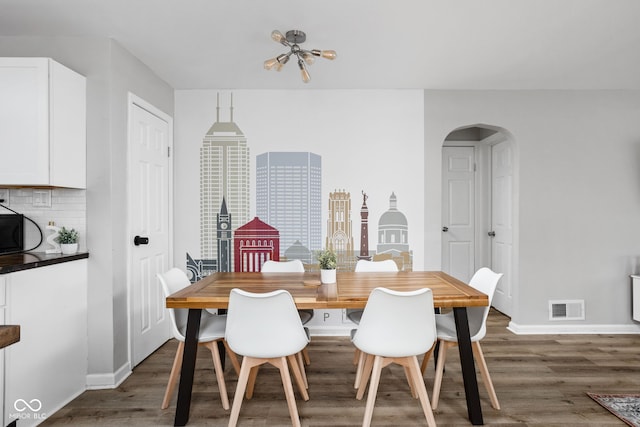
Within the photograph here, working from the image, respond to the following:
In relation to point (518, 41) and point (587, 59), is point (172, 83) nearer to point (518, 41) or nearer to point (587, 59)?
point (518, 41)

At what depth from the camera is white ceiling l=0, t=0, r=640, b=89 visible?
6.96ft

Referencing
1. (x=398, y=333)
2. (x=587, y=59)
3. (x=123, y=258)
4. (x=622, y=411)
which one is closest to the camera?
(x=398, y=333)

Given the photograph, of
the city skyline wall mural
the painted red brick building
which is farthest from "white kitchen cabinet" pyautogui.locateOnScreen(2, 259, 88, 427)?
the painted red brick building

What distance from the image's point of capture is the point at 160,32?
2.42m

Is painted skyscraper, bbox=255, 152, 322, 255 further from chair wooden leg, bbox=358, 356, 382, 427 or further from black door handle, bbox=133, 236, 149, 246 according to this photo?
chair wooden leg, bbox=358, 356, 382, 427

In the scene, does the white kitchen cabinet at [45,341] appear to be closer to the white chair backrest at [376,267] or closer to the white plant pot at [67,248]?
the white plant pot at [67,248]

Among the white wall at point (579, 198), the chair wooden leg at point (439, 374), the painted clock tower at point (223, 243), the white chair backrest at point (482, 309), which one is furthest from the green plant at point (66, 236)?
the white wall at point (579, 198)

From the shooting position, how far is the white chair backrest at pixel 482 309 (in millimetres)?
2123

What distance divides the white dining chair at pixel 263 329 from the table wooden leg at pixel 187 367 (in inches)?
10.1

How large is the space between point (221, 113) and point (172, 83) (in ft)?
1.70

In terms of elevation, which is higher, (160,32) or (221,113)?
(160,32)

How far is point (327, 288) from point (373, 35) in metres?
1.78

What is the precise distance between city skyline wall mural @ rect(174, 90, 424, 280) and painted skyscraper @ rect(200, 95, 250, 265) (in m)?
0.01

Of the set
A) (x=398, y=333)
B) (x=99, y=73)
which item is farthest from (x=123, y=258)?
(x=398, y=333)
